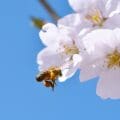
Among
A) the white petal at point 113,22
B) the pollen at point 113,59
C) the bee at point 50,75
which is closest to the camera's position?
the white petal at point 113,22

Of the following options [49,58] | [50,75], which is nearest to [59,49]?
[49,58]

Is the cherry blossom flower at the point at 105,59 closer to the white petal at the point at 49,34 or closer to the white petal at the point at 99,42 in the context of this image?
the white petal at the point at 99,42

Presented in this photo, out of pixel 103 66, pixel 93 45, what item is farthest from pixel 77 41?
pixel 103 66

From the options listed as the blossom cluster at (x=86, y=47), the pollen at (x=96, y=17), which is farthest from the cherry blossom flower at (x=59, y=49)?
the pollen at (x=96, y=17)

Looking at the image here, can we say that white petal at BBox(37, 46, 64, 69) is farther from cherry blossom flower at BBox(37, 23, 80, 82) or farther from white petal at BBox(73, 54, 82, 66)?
white petal at BBox(73, 54, 82, 66)

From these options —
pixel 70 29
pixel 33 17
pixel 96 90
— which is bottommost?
pixel 96 90

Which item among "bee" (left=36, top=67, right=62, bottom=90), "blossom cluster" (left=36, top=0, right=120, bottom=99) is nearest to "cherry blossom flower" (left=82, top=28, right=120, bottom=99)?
"blossom cluster" (left=36, top=0, right=120, bottom=99)

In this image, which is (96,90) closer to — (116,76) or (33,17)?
(116,76)
